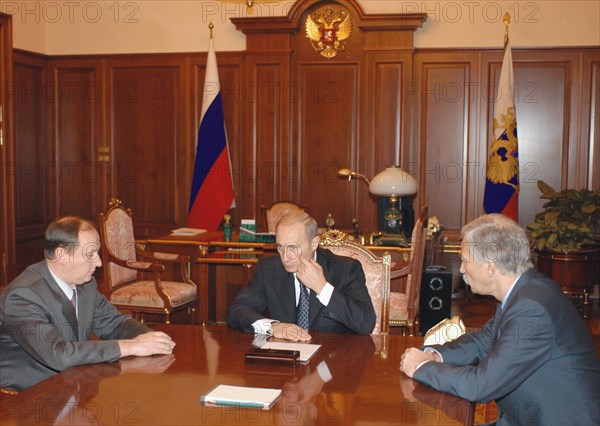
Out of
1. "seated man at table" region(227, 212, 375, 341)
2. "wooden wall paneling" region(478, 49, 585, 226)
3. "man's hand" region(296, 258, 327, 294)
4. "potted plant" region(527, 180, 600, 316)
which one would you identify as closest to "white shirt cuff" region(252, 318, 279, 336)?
"seated man at table" region(227, 212, 375, 341)

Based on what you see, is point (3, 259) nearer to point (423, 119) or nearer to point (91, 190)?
point (91, 190)

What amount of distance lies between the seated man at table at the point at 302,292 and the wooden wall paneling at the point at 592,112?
4.81 metres

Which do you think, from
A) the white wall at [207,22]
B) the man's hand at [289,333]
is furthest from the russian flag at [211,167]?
the man's hand at [289,333]

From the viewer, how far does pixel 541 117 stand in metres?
7.36

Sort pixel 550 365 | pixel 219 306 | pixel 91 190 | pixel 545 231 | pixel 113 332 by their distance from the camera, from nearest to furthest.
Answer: pixel 550 365 → pixel 113 332 → pixel 219 306 → pixel 545 231 → pixel 91 190

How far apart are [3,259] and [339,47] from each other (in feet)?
13.1

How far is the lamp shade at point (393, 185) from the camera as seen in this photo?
595 centimetres

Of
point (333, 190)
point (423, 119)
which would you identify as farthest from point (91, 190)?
point (423, 119)

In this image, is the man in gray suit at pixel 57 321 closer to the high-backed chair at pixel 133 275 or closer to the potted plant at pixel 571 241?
the high-backed chair at pixel 133 275

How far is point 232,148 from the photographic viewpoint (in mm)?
7895

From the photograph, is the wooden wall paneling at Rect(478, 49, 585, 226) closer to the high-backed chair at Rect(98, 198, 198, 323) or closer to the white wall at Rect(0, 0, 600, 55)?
the white wall at Rect(0, 0, 600, 55)

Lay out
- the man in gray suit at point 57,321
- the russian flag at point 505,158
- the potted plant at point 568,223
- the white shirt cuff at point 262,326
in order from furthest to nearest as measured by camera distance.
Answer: the russian flag at point 505,158, the potted plant at point 568,223, the white shirt cuff at point 262,326, the man in gray suit at point 57,321

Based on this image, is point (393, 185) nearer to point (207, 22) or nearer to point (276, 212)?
point (276, 212)

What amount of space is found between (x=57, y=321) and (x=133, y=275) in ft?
9.68
